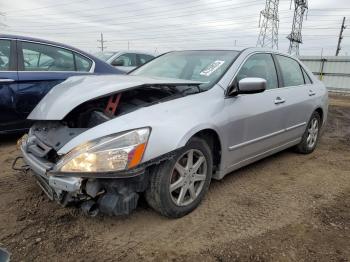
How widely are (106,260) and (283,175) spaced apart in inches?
102

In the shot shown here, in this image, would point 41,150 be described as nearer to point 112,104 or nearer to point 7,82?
point 112,104

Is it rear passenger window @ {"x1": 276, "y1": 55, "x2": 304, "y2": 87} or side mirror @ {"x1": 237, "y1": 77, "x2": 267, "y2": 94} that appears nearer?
side mirror @ {"x1": 237, "y1": 77, "x2": 267, "y2": 94}

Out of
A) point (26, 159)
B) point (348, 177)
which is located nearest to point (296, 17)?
point (348, 177)

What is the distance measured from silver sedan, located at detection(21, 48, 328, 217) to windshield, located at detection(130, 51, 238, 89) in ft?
0.04

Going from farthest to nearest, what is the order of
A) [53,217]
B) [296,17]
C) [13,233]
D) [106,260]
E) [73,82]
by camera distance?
[296,17] < [73,82] < [53,217] < [13,233] < [106,260]

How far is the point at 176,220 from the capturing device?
9.66 feet

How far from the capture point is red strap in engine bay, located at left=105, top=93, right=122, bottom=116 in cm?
309

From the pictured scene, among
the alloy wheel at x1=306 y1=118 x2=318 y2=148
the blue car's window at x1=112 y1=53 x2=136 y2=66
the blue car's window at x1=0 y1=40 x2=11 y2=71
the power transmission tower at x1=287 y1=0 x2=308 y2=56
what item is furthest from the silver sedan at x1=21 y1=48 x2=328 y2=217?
the power transmission tower at x1=287 y1=0 x2=308 y2=56

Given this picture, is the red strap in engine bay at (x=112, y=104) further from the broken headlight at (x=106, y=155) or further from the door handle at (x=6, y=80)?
the door handle at (x=6, y=80)

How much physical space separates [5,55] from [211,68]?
9.36 ft

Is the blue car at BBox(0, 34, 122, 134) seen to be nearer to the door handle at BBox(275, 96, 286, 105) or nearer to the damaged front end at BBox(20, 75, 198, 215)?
the damaged front end at BBox(20, 75, 198, 215)

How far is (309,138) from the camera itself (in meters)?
5.13

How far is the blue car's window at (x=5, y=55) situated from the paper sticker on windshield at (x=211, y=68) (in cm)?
270

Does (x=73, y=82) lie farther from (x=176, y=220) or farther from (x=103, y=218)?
(x=176, y=220)
